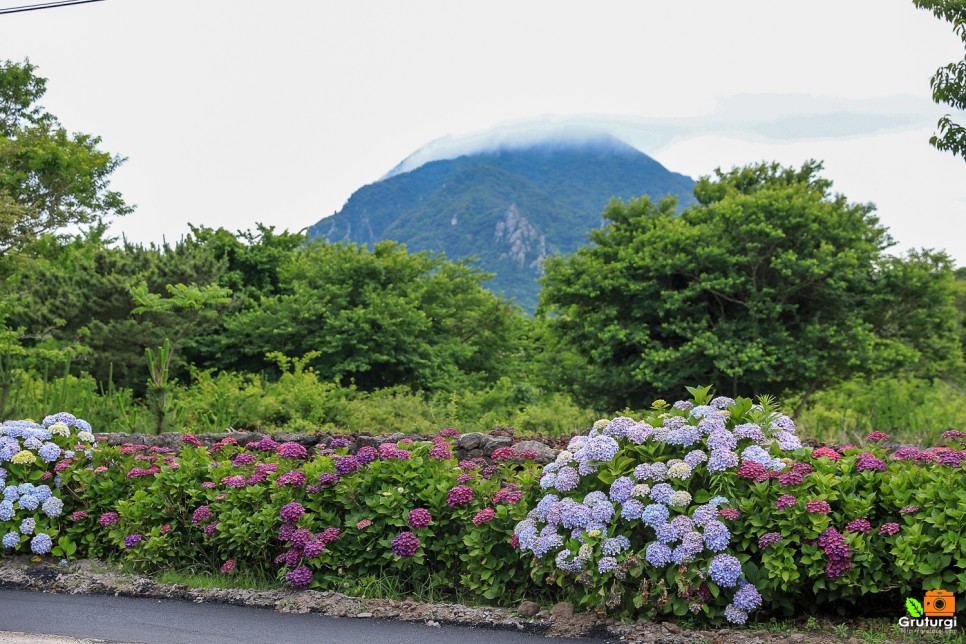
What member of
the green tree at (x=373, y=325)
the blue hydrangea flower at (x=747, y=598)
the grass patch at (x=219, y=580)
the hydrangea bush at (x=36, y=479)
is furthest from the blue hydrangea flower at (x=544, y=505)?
the green tree at (x=373, y=325)

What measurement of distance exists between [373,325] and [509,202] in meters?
90.0

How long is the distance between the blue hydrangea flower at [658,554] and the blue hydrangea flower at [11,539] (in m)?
4.53

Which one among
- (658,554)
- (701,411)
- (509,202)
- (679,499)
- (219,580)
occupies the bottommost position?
(219,580)

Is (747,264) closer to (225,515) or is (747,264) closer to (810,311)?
(810,311)

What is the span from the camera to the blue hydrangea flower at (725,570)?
393 cm

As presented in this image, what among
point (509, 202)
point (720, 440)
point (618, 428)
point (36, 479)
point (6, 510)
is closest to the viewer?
point (720, 440)

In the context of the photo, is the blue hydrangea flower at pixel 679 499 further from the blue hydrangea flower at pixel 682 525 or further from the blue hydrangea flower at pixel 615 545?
the blue hydrangea flower at pixel 615 545

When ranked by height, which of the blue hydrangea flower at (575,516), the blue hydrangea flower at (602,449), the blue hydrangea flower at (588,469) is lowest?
the blue hydrangea flower at (575,516)

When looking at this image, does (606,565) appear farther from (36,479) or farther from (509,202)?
(509,202)

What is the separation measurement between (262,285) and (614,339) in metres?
9.53

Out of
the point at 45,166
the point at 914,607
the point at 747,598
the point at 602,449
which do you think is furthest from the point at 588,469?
the point at 45,166

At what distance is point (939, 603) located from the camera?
3.85 meters

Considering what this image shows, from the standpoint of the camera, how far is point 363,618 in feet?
14.8

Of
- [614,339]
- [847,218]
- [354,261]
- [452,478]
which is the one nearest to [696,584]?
[452,478]
